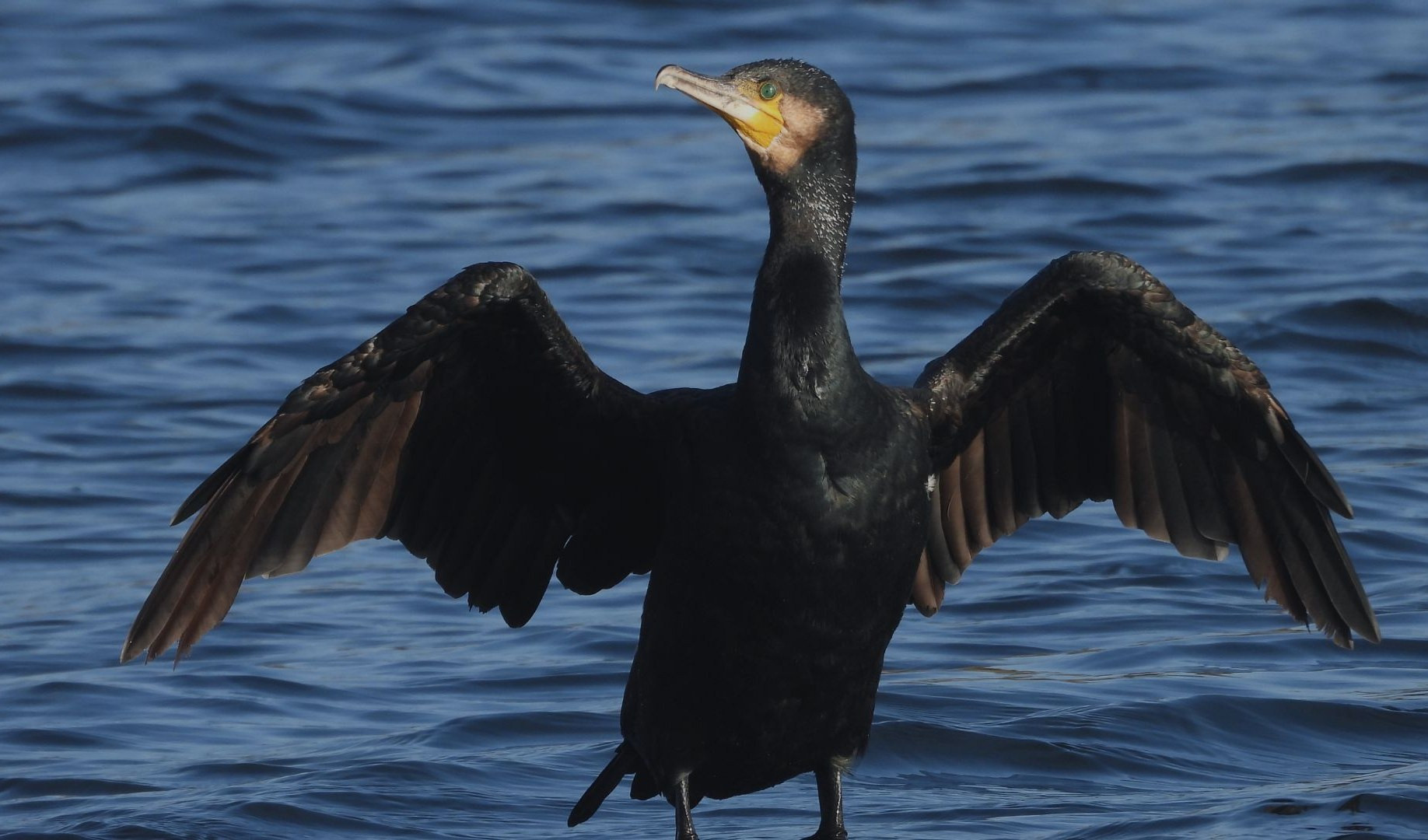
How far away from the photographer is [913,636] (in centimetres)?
857

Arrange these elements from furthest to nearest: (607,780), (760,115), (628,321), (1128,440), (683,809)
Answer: (628,321) < (1128,440) < (607,780) < (683,809) < (760,115)

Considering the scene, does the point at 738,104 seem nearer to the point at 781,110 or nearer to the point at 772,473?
the point at 781,110

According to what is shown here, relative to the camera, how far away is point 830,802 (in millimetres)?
6262

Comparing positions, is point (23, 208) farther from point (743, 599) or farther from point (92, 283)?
point (743, 599)

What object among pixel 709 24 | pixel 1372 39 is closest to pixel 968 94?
pixel 709 24

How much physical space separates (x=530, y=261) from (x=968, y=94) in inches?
207

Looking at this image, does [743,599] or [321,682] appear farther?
[321,682]

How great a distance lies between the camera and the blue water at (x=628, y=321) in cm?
714

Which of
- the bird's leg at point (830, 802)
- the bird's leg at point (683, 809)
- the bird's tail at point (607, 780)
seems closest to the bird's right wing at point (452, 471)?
the bird's tail at point (607, 780)

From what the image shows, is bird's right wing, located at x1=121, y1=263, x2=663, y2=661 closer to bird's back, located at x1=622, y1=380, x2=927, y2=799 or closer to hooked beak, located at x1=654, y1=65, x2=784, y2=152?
bird's back, located at x1=622, y1=380, x2=927, y2=799

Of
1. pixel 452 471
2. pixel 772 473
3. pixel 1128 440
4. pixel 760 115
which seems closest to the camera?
pixel 772 473

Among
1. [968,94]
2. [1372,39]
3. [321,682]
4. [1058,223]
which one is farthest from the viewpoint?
[1372,39]

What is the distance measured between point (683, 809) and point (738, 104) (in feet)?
6.33

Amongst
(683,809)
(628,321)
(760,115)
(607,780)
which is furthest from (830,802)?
(628,321)
